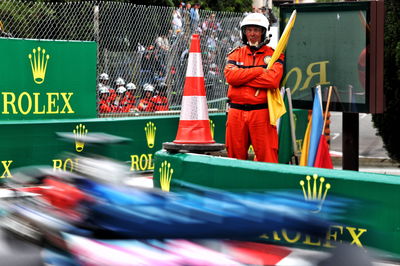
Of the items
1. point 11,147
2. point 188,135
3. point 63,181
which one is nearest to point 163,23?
point 11,147

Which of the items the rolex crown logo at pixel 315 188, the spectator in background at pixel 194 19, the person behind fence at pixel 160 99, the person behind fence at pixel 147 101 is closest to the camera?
the rolex crown logo at pixel 315 188

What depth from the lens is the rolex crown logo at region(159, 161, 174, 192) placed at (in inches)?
312

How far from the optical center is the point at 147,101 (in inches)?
489

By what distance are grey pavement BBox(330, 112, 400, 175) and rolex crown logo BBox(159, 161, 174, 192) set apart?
219 inches

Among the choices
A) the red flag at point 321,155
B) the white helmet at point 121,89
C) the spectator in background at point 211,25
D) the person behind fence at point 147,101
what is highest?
the spectator in background at point 211,25

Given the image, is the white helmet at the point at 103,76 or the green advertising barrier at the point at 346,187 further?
the white helmet at the point at 103,76

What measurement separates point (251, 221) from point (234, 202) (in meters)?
0.27

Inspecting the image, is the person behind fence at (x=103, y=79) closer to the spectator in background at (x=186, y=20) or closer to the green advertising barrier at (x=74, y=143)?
the green advertising barrier at (x=74, y=143)

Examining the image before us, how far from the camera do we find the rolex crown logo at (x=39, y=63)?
35.7 feet

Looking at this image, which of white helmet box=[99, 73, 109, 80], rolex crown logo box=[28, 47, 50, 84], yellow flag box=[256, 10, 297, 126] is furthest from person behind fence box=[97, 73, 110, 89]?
yellow flag box=[256, 10, 297, 126]

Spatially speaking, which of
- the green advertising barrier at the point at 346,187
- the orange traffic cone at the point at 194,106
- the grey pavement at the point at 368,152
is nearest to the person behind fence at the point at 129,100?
the orange traffic cone at the point at 194,106

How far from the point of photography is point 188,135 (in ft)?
27.8

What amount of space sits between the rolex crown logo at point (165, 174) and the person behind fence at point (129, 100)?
408 cm

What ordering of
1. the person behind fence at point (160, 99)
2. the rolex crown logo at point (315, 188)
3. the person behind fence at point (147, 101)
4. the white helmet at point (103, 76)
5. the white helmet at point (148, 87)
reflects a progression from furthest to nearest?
1. the person behind fence at point (160, 99)
2. the white helmet at point (148, 87)
3. the person behind fence at point (147, 101)
4. the white helmet at point (103, 76)
5. the rolex crown logo at point (315, 188)
